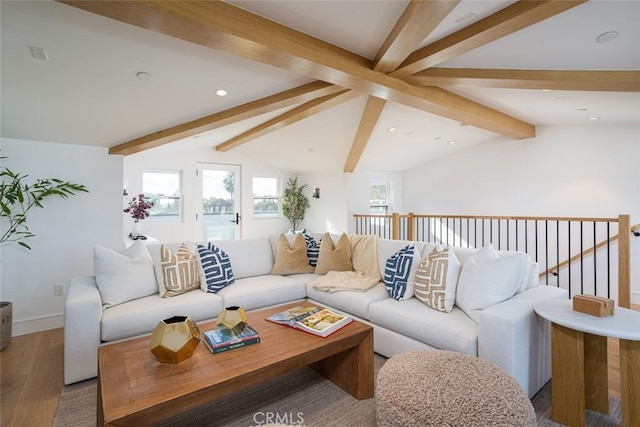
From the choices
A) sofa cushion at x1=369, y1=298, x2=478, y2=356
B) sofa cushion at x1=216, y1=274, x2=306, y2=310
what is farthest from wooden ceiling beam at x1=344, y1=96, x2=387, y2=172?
sofa cushion at x1=369, y1=298, x2=478, y2=356

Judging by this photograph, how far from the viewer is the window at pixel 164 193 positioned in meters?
5.51

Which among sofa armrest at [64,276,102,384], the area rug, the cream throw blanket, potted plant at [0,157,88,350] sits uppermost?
potted plant at [0,157,88,350]

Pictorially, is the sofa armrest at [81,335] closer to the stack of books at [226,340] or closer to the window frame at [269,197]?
the stack of books at [226,340]

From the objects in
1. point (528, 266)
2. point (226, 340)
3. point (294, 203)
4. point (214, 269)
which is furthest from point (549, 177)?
point (226, 340)

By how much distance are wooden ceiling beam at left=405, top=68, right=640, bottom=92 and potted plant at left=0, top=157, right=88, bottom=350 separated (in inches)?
153

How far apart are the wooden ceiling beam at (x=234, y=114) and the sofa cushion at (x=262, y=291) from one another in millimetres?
1823

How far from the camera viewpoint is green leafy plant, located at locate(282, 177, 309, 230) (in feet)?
23.6

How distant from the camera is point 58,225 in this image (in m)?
3.36

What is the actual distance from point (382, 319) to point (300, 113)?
284 centimetres

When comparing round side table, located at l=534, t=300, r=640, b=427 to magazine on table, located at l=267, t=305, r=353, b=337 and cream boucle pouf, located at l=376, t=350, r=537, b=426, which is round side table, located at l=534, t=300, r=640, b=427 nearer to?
cream boucle pouf, located at l=376, t=350, r=537, b=426

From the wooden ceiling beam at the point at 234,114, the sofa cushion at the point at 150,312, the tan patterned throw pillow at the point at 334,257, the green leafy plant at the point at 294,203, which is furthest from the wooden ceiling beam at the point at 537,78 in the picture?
the green leafy plant at the point at 294,203

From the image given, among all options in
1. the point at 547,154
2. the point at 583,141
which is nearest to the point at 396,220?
the point at 547,154

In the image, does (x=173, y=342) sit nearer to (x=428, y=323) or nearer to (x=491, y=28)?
(x=428, y=323)

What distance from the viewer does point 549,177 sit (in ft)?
17.3
